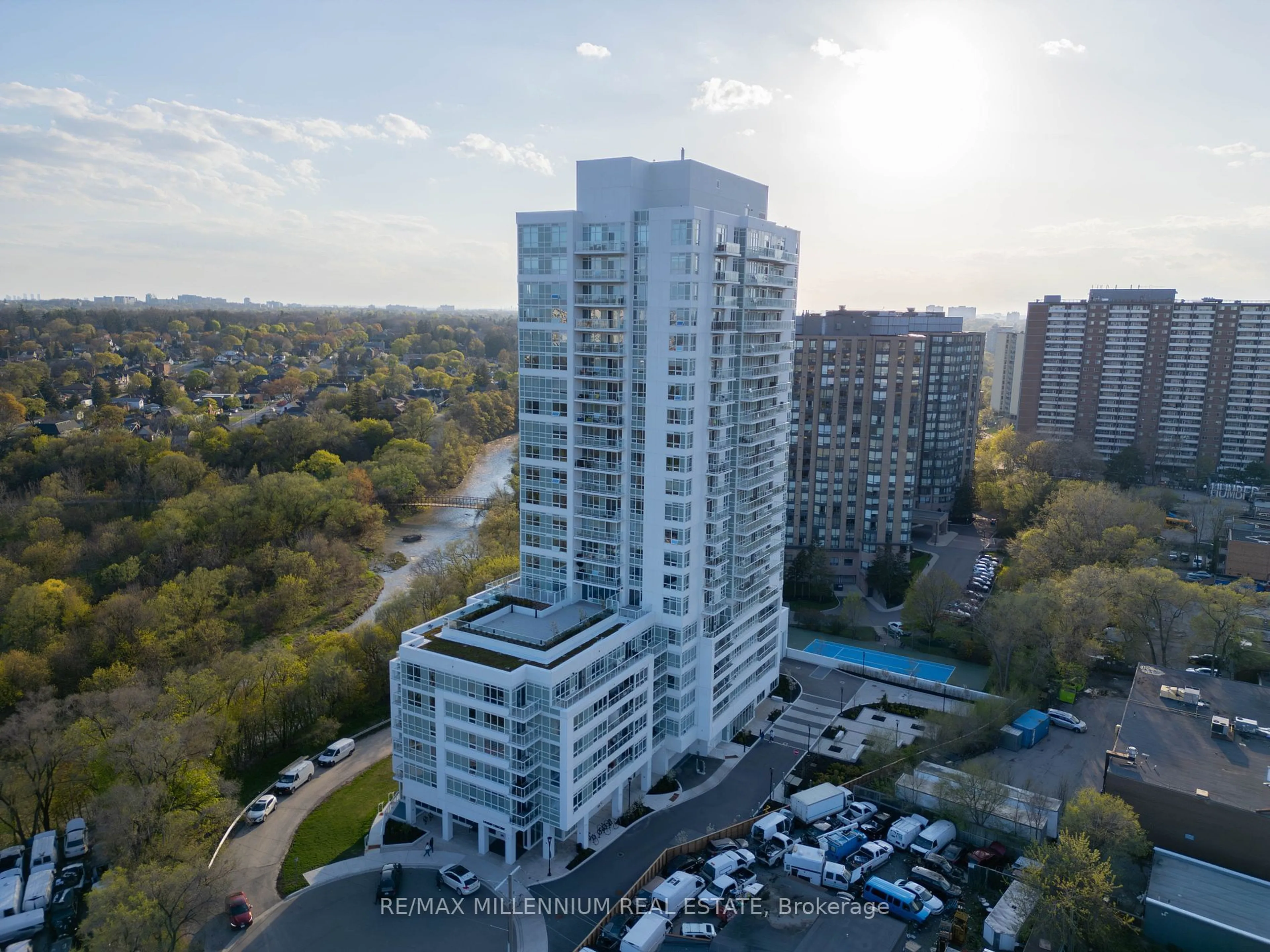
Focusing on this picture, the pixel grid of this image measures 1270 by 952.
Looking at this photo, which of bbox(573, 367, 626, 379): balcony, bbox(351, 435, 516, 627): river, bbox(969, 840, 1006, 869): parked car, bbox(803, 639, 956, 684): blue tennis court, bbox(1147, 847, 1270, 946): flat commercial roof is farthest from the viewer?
bbox(351, 435, 516, 627): river

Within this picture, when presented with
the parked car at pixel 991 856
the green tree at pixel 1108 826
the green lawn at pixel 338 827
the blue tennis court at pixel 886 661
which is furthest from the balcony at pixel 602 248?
the blue tennis court at pixel 886 661

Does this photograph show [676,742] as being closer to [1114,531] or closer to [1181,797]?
[1181,797]

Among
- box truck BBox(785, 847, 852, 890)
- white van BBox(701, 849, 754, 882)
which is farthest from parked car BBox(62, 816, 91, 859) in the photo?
box truck BBox(785, 847, 852, 890)

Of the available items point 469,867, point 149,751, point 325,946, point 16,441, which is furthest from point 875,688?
point 16,441

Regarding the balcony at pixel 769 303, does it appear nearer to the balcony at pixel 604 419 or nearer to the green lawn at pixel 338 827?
the balcony at pixel 604 419

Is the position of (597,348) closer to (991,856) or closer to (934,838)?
(934,838)

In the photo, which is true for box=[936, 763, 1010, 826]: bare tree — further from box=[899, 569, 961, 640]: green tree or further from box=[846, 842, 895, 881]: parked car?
box=[899, 569, 961, 640]: green tree
